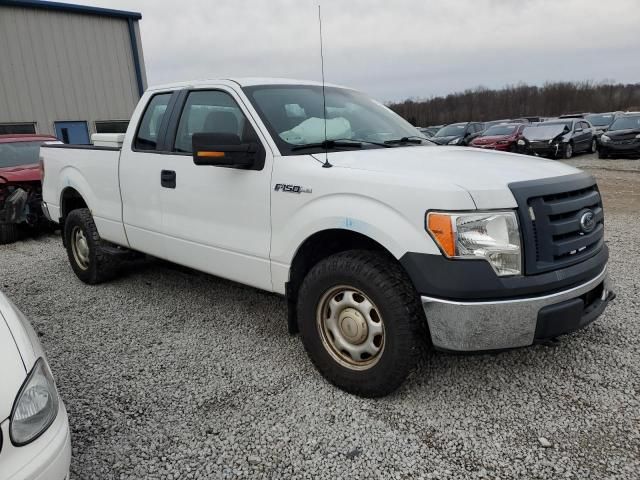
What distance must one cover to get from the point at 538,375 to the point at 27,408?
281cm

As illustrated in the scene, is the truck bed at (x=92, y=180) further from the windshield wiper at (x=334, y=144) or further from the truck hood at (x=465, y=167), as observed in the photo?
the truck hood at (x=465, y=167)

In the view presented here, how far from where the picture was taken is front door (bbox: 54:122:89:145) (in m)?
15.0

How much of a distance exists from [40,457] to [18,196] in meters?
6.97

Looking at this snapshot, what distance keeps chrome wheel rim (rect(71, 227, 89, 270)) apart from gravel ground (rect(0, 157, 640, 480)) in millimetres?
989

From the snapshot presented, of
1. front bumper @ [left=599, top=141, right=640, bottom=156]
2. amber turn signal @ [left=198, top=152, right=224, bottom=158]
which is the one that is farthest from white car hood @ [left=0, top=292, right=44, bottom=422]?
front bumper @ [left=599, top=141, right=640, bottom=156]

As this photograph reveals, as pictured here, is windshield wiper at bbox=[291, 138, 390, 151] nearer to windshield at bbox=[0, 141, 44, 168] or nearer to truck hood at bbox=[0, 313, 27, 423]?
truck hood at bbox=[0, 313, 27, 423]

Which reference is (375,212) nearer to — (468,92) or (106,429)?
(106,429)

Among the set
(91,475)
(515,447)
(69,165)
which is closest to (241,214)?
(91,475)

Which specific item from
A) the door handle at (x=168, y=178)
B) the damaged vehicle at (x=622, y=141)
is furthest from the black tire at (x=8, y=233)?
the damaged vehicle at (x=622, y=141)

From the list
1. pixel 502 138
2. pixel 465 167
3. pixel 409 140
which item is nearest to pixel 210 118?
pixel 409 140

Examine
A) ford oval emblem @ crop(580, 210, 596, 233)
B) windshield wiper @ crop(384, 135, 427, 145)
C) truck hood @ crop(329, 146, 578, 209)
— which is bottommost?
ford oval emblem @ crop(580, 210, 596, 233)

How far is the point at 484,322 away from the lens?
7.86 feet

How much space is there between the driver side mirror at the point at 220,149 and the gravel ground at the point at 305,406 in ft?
4.64

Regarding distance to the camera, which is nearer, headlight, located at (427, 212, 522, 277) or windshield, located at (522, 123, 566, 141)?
headlight, located at (427, 212, 522, 277)
